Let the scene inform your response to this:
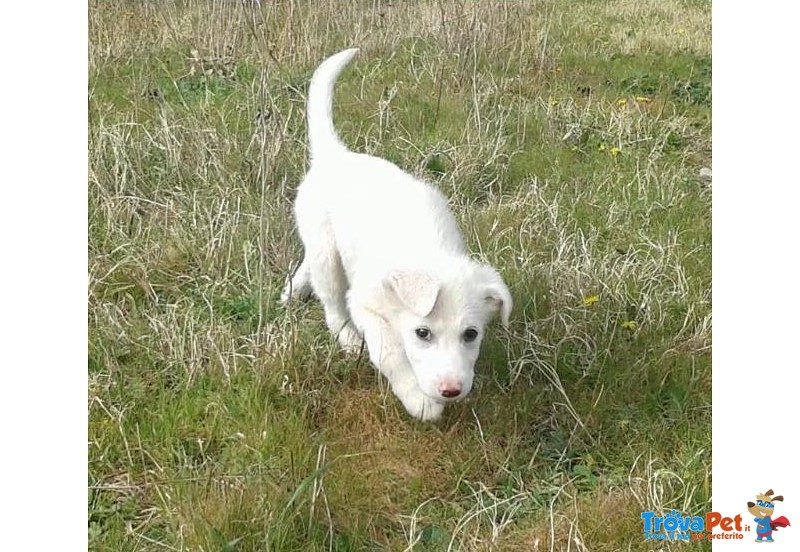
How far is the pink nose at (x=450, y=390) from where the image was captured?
75.5 inches

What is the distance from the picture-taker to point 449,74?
379cm

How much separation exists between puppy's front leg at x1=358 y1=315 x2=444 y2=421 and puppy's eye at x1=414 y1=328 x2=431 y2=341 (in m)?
0.17

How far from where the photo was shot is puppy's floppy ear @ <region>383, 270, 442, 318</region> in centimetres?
198

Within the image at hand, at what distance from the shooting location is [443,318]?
79.3 inches

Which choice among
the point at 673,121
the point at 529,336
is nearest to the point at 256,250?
the point at 529,336

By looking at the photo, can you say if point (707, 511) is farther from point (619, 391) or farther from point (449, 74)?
point (449, 74)

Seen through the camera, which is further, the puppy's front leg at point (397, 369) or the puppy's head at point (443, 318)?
the puppy's front leg at point (397, 369)

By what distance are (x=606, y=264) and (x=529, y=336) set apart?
56 centimetres

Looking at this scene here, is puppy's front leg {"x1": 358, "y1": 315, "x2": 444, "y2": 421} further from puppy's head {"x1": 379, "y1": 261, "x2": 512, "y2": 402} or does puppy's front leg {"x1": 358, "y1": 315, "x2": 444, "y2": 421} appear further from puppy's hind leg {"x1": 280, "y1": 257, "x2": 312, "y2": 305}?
puppy's hind leg {"x1": 280, "y1": 257, "x2": 312, "y2": 305}
